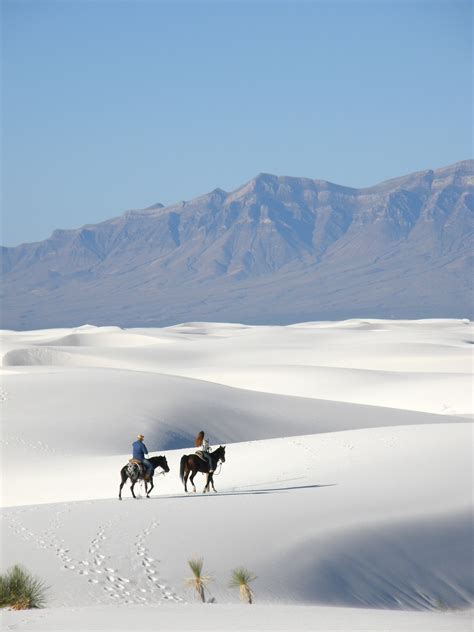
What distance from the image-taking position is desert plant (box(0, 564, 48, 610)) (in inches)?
459

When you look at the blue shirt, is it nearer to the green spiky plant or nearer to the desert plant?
the green spiky plant

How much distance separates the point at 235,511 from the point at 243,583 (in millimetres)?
4524

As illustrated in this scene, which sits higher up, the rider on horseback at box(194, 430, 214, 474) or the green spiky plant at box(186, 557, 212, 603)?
the rider on horseback at box(194, 430, 214, 474)

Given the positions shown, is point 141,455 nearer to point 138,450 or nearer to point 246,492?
point 138,450

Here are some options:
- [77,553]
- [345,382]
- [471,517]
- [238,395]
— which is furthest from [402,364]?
[77,553]

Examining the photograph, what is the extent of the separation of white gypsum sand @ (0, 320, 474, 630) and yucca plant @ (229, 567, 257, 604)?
0.39 feet

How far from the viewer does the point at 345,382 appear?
48.8m

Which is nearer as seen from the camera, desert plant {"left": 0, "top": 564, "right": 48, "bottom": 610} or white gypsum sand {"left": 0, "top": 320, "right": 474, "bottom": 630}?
desert plant {"left": 0, "top": 564, "right": 48, "bottom": 610}

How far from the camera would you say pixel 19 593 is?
11781 millimetres

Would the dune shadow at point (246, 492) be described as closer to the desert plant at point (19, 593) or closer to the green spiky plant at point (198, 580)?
the green spiky plant at point (198, 580)

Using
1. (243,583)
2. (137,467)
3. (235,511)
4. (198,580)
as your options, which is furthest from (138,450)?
(243,583)

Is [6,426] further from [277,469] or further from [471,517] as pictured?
[471,517]

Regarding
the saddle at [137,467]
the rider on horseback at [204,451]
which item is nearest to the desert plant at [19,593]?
the saddle at [137,467]

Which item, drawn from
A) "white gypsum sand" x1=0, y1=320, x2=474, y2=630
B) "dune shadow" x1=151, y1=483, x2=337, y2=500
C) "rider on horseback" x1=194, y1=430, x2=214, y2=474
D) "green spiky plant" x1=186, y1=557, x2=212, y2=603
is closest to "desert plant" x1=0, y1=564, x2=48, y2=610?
"white gypsum sand" x1=0, y1=320, x2=474, y2=630
